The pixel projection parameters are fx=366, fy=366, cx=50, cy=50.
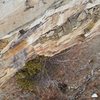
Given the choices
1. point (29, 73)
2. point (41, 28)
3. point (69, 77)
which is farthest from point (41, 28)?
point (69, 77)

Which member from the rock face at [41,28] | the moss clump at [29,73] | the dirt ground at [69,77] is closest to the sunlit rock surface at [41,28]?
the rock face at [41,28]

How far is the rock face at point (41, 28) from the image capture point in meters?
5.17

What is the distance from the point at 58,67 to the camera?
6.69 m

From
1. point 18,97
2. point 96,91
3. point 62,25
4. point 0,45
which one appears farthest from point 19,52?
point 96,91

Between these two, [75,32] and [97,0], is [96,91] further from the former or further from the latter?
[97,0]

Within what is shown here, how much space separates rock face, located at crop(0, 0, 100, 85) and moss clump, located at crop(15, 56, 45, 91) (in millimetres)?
149

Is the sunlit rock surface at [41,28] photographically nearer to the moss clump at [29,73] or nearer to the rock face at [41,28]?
the rock face at [41,28]

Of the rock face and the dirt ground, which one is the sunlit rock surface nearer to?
the rock face

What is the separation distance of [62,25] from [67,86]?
136 centimetres

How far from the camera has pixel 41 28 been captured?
18.0ft

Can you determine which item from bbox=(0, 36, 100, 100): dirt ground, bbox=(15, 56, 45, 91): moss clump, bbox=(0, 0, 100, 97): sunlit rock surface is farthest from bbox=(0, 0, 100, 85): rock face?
bbox=(0, 36, 100, 100): dirt ground

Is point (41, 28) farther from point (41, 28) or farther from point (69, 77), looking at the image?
point (69, 77)

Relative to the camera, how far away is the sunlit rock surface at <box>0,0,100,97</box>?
5164 millimetres

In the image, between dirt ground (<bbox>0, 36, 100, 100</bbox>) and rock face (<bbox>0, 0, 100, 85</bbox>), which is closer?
rock face (<bbox>0, 0, 100, 85</bbox>)
